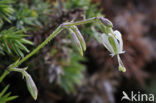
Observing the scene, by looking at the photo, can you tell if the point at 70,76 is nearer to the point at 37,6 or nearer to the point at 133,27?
the point at 37,6

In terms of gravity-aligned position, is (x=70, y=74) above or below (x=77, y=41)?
below

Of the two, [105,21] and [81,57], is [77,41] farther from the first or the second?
[81,57]

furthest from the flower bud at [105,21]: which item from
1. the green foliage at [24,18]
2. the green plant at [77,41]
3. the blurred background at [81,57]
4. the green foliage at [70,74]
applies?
the green foliage at [70,74]

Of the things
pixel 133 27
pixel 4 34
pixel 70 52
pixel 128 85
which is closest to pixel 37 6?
pixel 70 52

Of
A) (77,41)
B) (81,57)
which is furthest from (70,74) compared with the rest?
(77,41)

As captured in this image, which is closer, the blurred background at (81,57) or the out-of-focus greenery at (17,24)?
the out-of-focus greenery at (17,24)

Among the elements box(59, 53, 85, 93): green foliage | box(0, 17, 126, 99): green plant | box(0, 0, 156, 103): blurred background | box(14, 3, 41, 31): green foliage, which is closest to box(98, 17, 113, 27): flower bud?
box(0, 17, 126, 99): green plant

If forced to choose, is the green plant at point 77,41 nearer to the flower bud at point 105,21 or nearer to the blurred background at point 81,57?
the flower bud at point 105,21

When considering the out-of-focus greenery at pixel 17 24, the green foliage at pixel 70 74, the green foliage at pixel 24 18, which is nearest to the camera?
the out-of-focus greenery at pixel 17 24

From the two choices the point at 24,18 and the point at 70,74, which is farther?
the point at 70,74
